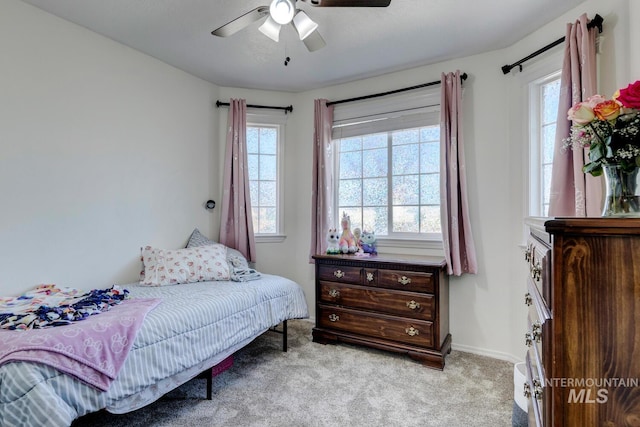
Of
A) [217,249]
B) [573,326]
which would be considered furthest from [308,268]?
[573,326]

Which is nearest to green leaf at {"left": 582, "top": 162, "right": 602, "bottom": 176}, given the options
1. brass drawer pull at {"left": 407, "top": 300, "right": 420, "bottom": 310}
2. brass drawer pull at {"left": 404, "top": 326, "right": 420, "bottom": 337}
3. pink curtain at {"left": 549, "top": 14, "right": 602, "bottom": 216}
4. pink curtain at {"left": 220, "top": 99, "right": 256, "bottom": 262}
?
pink curtain at {"left": 549, "top": 14, "right": 602, "bottom": 216}

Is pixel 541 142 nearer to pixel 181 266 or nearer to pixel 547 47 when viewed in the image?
pixel 547 47

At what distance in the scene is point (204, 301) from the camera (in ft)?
7.22

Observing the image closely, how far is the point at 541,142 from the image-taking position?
2.56 metres

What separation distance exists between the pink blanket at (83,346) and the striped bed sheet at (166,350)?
4cm

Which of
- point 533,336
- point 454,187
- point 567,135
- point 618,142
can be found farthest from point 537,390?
point 454,187

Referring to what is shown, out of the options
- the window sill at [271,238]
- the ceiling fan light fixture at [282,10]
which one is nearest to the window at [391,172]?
the window sill at [271,238]

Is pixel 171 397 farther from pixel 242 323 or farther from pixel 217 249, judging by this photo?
pixel 217 249

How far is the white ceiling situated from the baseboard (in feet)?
8.16

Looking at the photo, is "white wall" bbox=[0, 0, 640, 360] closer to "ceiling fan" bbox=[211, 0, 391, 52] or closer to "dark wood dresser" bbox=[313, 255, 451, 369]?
"dark wood dresser" bbox=[313, 255, 451, 369]

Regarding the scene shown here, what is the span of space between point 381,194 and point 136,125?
242 centimetres

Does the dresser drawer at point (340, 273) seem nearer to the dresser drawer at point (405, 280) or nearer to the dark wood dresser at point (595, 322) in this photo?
the dresser drawer at point (405, 280)

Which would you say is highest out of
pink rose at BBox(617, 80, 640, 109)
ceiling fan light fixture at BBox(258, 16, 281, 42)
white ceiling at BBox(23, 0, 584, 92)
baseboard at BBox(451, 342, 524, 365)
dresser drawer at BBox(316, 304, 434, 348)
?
white ceiling at BBox(23, 0, 584, 92)

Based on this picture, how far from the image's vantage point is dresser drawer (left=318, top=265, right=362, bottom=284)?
2930 millimetres
